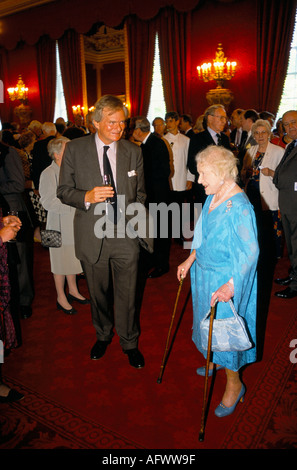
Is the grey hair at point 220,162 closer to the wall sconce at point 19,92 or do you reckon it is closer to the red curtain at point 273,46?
the red curtain at point 273,46

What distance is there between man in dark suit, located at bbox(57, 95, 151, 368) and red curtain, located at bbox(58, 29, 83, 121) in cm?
1060

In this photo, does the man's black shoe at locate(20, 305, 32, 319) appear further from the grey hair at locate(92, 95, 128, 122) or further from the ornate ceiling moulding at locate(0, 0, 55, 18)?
the ornate ceiling moulding at locate(0, 0, 55, 18)

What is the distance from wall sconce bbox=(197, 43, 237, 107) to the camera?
8.87 meters

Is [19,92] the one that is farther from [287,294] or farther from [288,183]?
[287,294]

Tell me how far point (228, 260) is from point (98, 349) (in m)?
1.46

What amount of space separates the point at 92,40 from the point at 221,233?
14.2m

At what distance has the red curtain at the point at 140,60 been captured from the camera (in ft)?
33.8

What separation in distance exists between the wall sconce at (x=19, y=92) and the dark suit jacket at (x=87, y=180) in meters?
12.4

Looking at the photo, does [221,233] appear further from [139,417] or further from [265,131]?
[265,131]

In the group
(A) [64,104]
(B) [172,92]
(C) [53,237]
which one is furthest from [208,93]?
(C) [53,237]

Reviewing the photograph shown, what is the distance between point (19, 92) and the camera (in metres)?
13.3

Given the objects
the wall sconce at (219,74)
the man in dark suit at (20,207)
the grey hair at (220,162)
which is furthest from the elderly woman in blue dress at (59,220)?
the wall sconce at (219,74)

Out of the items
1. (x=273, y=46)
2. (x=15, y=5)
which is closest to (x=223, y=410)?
(x=273, y=46)

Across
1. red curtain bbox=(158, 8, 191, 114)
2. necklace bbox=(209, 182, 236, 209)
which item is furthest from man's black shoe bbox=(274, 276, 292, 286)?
red curtain bbox=(158, 8, 191, 114)
